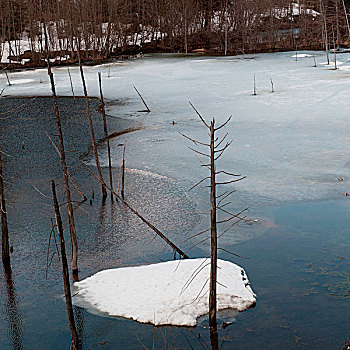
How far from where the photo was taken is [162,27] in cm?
4056

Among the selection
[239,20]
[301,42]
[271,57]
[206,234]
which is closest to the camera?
[206,234]

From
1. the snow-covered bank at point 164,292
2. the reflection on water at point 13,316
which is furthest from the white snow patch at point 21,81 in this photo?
the snow-covered bank at point 164,292

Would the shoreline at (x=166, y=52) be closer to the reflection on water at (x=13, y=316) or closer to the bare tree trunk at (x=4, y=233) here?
the bare tree trunk at (x=4, y=233)

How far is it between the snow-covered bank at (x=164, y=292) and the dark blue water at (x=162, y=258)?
0.48 ft

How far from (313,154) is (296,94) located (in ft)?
21.2

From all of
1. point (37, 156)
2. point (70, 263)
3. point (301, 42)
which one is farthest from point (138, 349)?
point (301, 42)

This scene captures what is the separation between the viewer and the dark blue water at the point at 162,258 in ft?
17.6

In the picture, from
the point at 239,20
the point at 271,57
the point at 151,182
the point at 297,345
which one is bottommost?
the point at 297,345

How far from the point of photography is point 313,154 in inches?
438

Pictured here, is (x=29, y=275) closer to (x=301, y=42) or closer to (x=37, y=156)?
(x=37, y=156)

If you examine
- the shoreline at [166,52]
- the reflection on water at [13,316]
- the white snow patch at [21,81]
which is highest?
the shoreline at [166,52]

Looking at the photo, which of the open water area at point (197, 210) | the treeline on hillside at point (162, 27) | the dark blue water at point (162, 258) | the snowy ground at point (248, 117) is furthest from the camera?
the treeline on hillside at point (162, 27)

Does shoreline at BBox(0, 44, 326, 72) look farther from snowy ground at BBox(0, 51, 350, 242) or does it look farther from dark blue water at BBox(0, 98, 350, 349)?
dark blue water at BBox(0, 98, 350, 349)

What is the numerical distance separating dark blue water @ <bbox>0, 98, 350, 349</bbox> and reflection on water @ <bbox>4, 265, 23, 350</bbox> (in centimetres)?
1
